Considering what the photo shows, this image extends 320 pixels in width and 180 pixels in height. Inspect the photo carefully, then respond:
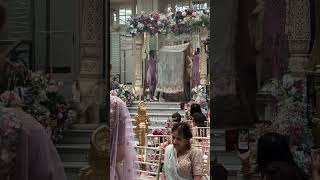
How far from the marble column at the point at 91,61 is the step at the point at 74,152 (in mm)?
147

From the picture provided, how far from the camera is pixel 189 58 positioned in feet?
33.9

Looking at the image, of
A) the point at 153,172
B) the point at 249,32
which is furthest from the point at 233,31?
the point at 153,172

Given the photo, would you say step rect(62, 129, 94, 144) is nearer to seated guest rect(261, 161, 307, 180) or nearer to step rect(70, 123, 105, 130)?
step rect(70, 123, 105, 130)

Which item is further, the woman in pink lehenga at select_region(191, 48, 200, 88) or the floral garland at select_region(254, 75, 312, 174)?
the woman in pink lehenga at select_region(191, 48, 200, 88)

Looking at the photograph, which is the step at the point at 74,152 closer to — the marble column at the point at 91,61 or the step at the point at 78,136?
the step at the point at 78,136

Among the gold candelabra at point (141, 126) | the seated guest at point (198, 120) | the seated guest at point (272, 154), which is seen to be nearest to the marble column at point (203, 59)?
the gold candelabra at point (141, 126)

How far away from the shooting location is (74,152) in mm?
3014

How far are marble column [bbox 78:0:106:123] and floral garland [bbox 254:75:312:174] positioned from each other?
2.91ft

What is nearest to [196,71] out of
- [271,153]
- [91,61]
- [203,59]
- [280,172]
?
Result: [203,59]

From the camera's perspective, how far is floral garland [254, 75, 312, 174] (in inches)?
112

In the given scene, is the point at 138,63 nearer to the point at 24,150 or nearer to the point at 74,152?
the point at 74,152

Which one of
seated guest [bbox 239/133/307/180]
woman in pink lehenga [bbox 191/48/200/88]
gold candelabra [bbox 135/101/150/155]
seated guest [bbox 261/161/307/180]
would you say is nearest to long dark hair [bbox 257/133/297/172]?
seated guest [bbox 239/133/307/180]

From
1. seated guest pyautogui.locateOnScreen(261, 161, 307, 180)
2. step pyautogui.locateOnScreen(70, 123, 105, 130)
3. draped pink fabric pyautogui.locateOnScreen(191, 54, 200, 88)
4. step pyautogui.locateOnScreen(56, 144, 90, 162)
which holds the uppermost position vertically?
draped pink fabric pyautogui.locateOnScreen(191, 54, 200, 88)

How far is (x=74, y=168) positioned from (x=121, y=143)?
55 cm
